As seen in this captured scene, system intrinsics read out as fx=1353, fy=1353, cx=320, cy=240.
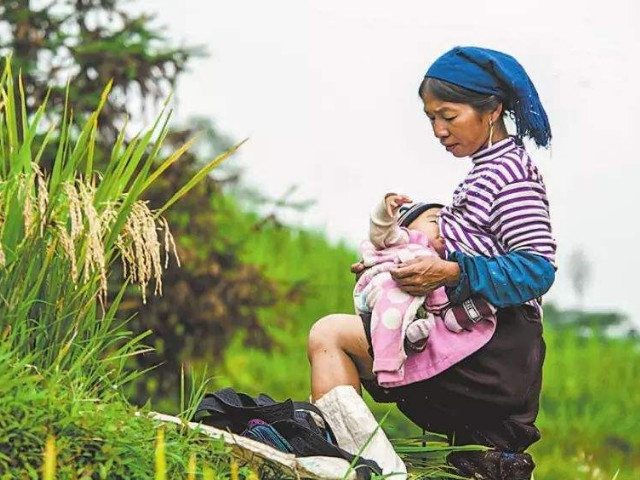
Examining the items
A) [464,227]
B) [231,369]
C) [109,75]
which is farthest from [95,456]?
[231,369]

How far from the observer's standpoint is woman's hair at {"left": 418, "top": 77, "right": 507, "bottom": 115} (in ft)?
13.2

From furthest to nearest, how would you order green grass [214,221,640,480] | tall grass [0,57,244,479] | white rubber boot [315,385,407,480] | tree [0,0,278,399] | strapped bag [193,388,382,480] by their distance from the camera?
green grass [214,221,640,480], tree [0,0,278,399], white rubber boot [315,385,407,480], strapped bag [193,388,382,480], tall grass [0,57,244,479]

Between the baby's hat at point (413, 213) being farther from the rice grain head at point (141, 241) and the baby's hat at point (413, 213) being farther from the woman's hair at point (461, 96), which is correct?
the rice grain head at point (141, 241)

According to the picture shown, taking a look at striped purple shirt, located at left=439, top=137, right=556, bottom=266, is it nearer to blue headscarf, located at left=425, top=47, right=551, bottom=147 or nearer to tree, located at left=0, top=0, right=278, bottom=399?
blue headscarf, located at left=425, top=47, right=551, bottom=147

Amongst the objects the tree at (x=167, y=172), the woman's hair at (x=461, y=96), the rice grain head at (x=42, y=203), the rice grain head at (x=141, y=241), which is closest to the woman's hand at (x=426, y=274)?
the woman's hair at (x=461, y=96)

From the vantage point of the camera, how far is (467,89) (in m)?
4.03

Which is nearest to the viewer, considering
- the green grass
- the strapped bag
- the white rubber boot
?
the strapped bag

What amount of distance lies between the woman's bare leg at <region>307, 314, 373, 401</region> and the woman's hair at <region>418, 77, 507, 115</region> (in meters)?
0.73

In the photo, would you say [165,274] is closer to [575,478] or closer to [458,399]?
[575,478]

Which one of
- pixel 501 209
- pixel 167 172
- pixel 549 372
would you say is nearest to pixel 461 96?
pixel 501 209

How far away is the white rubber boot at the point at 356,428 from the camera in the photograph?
398 cm

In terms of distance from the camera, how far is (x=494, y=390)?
408 centimetres

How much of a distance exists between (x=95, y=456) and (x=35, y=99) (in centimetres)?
550

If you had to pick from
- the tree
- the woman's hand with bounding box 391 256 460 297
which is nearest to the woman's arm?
the woman's hand with bounding box 391 256 460 297
